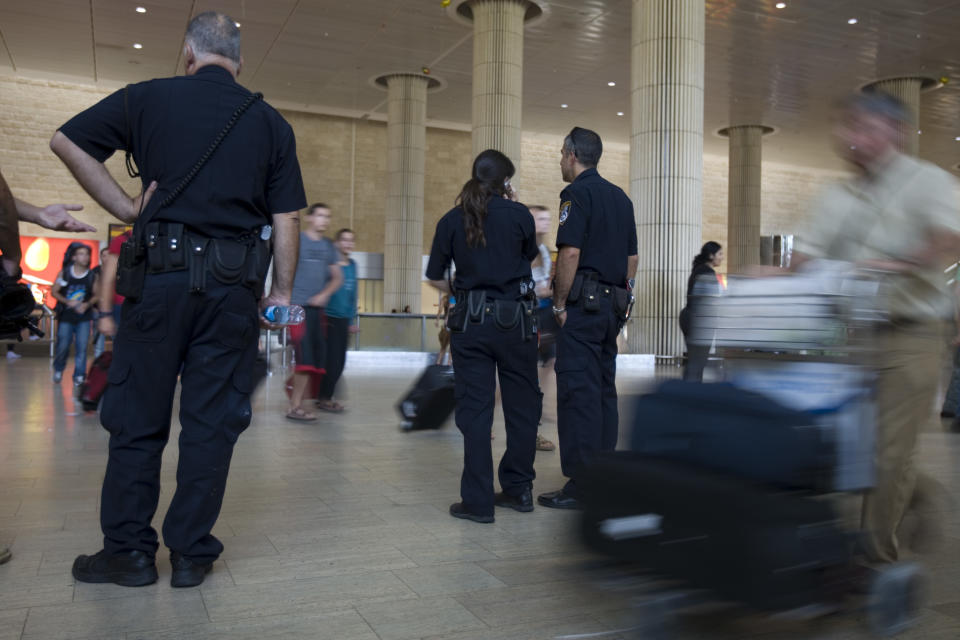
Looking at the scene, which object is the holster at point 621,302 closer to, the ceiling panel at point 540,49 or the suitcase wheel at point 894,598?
the suitcase wheel at point 894,598

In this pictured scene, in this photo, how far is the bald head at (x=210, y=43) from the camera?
9.60 ft

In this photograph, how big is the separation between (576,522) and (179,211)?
1.66 metres

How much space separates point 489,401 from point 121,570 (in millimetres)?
1732

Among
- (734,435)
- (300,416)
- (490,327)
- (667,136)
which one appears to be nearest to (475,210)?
(490,327)

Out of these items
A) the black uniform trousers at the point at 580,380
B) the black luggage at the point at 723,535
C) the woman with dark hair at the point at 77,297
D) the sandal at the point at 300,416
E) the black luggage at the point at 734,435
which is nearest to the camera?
the black luggage at the point at 723,535

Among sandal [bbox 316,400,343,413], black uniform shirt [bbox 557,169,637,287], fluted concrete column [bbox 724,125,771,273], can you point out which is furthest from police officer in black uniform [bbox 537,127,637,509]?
fluted concrete column [bbox 724,125,771,273]

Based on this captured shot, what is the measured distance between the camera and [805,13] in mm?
18297

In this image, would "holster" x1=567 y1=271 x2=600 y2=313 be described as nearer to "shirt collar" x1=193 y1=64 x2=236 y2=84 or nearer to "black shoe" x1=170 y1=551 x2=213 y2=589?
"shirt collar" x1=193 y1=64 x2=236 y2=84

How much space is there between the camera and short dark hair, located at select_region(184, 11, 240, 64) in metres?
2.93

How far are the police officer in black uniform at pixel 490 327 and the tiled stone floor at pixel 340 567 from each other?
23 centimetres

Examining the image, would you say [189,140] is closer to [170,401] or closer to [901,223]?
[170,401]

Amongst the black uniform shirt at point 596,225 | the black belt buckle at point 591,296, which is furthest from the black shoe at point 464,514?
the black uniform shirt at point 596,225

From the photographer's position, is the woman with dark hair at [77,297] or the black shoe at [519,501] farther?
the woman with dark hair at [77,297]

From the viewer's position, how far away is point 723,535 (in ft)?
6.31
